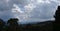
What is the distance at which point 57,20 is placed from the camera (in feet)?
133

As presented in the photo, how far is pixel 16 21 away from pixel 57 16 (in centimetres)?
2480

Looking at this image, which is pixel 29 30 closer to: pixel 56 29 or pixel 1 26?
pixel 1 26

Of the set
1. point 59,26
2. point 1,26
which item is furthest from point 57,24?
point 1,26

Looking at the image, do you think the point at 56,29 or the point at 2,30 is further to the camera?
the point at 2,30

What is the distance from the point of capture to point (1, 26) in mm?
66000

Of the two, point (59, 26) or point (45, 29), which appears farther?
point (45, 29)

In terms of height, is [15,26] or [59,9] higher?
[59,9]

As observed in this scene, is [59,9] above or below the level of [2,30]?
above

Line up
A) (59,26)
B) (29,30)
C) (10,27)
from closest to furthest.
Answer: (59,26) < (10,27) < (29,30)

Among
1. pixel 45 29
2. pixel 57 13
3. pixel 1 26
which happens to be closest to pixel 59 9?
pixel 57 13

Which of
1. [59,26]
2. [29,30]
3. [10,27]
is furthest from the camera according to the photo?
[29,30]

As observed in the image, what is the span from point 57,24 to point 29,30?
32.2 meters

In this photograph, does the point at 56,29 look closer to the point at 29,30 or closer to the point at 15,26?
the point at 15,26

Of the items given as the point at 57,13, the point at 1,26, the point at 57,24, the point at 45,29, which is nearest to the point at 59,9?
the point at 57,13
